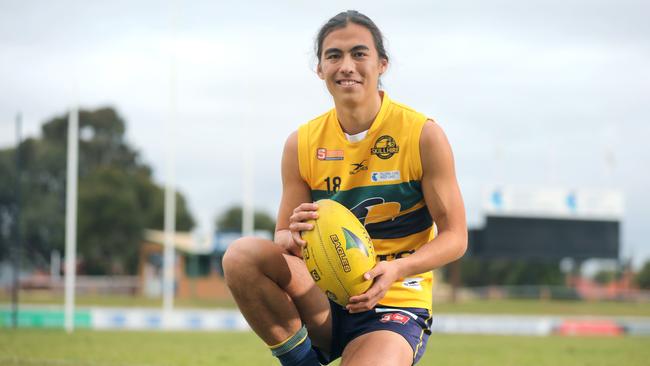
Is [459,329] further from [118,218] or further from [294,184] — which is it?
[118,218]

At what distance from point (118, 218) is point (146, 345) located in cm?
5338

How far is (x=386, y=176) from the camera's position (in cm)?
502

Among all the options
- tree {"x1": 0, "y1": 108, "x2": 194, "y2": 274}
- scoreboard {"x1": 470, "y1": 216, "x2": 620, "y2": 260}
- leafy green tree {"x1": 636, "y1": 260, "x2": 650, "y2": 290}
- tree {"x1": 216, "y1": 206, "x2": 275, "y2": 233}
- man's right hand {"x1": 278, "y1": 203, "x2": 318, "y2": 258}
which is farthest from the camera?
tree {"x1": 216, "y1": 206, "x2": 275, "y2": 233}

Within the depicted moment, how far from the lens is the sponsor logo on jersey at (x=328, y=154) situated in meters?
5.12

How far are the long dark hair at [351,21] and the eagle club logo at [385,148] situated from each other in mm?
448

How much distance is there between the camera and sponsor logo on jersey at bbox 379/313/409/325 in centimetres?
494

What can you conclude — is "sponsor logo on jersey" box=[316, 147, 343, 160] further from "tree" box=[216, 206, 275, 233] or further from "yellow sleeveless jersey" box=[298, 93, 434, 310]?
"tree" box=[216, 206, 275, 233]

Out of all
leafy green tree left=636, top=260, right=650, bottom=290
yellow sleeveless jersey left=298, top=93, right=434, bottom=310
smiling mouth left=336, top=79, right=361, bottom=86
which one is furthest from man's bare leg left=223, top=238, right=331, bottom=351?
leafy green tree left=636, top=260, right=650, bottom=290

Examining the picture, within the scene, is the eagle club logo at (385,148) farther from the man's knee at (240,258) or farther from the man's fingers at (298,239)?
the man's knee at (240,258)

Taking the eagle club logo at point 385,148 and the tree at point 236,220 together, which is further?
the tree at point 236,220

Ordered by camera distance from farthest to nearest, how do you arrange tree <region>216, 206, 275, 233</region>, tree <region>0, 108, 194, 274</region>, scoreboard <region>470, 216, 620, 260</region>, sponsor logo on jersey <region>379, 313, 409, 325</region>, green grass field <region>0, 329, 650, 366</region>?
tree <region>216, 206, 275, 233</region>, tree <region>0, 108, 194, 274</region>, scoreboard <region>470, 216, 620, 260</region>, green grass field <region>0, 329, 650, 366</region>, sponsor logo on jersey <region>379, 313, 409, 325</region>

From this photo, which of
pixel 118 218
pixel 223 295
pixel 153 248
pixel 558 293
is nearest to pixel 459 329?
pixel 558 293

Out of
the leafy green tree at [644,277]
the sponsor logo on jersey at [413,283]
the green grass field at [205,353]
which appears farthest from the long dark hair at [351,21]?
the leafy green tree at [644,277]

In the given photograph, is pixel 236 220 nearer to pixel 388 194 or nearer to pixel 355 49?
pixel 388 194
